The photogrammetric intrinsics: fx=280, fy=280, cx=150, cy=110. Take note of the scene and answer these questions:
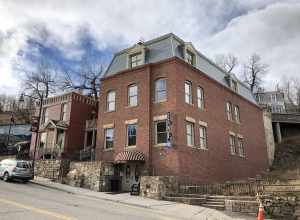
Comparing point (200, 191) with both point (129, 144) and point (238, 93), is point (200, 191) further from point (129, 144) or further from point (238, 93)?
point (238, 93)

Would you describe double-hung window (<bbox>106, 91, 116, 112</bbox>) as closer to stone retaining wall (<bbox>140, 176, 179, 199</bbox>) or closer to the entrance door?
the entrance door

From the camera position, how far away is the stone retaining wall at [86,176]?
21.9 meters

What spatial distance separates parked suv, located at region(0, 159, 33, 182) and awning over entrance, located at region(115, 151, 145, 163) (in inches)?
287

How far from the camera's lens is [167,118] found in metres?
21.6

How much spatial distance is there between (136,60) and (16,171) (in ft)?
45.5

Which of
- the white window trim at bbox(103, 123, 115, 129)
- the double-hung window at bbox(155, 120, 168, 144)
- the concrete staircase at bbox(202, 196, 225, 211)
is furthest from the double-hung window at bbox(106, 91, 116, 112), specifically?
the concrete staircase at bbox(202, 196, 225, 211)

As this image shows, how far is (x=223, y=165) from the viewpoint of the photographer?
26.0m

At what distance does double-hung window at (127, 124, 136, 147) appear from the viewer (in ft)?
77.9

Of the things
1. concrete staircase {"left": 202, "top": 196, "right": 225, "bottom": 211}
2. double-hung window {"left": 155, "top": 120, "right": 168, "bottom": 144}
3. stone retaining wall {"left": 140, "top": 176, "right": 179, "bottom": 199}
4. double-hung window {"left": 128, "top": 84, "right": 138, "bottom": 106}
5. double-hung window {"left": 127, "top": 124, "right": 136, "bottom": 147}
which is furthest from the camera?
double-hung window {"left": 128, "top": 84, "right": 138, "bottom": 106}

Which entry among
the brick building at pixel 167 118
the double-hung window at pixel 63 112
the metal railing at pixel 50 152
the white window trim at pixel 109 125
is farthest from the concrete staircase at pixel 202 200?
the double-hung window at pixel 63 112

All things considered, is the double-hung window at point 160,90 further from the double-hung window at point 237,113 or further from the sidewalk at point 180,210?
the double-hung window at point 237,113

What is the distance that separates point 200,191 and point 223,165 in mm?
8276

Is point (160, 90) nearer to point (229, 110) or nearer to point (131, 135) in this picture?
point (131, 135)

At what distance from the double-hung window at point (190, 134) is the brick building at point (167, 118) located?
3.2 inches
